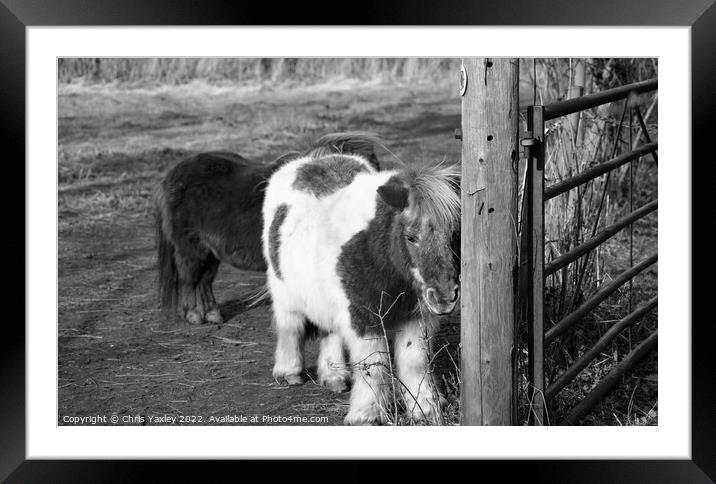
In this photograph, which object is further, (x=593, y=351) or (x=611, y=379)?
(x=611, y=379)

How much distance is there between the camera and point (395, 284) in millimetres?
4238

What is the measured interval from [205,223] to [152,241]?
2660 millimetres

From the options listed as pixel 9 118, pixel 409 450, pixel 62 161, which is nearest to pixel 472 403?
pixel 409 450

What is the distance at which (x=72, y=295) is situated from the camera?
23.1 ft

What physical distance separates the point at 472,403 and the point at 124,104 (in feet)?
29.9

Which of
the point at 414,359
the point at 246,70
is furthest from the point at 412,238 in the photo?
the point at 246,70

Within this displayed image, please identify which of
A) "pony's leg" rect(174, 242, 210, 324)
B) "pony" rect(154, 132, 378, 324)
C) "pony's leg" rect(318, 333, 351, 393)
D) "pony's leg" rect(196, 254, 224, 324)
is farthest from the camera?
"pony's leg" rect(196, 254, 224, 324)

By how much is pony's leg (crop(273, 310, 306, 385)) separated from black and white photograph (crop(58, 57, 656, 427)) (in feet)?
0.05

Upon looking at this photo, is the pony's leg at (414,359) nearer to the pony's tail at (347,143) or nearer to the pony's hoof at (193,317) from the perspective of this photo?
the pony's tail at (347,143)

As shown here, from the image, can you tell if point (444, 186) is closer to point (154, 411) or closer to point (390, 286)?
point (390, 286)

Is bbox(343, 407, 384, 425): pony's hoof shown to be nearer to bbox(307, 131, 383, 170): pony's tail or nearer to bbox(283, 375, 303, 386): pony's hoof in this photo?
bbox(283, 375, 303, 386): pony's hoof

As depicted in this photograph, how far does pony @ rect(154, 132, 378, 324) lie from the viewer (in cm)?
582

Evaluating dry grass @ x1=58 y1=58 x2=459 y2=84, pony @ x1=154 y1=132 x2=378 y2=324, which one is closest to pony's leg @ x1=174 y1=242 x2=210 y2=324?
pony @ x1=154 y1=132 x2=378 y2=324
